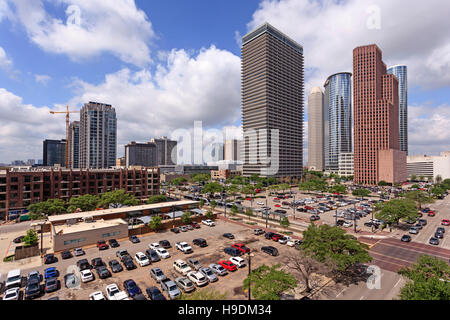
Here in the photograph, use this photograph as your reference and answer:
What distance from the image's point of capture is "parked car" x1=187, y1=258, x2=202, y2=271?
33.1 metres

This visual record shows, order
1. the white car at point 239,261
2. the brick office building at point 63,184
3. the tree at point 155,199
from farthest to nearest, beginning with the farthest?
1. the tree at point 155,199
2. the brick office building at point 63,184
3. the white car at point 239,261

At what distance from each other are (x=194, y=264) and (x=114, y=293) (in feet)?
37.2

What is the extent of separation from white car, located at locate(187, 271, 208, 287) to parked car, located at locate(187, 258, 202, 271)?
236cm

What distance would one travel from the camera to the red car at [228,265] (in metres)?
32.9

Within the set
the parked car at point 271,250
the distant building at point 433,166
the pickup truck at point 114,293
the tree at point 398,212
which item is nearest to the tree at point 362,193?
the tree at point 398,212

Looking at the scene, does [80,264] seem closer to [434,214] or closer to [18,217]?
[18,217]

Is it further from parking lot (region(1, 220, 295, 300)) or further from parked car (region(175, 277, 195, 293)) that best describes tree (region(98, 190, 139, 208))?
parked car (region(175, 277, 195, 293))

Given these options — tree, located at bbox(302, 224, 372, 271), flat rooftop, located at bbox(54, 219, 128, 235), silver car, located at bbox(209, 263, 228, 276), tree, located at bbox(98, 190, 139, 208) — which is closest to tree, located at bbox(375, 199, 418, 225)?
tree, located at bbox(302, 224, 372, 271)

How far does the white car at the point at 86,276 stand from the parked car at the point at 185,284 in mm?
11974

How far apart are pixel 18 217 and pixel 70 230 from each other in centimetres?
3722

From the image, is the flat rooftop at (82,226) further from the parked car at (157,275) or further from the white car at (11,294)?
the parked car at (157,275)
